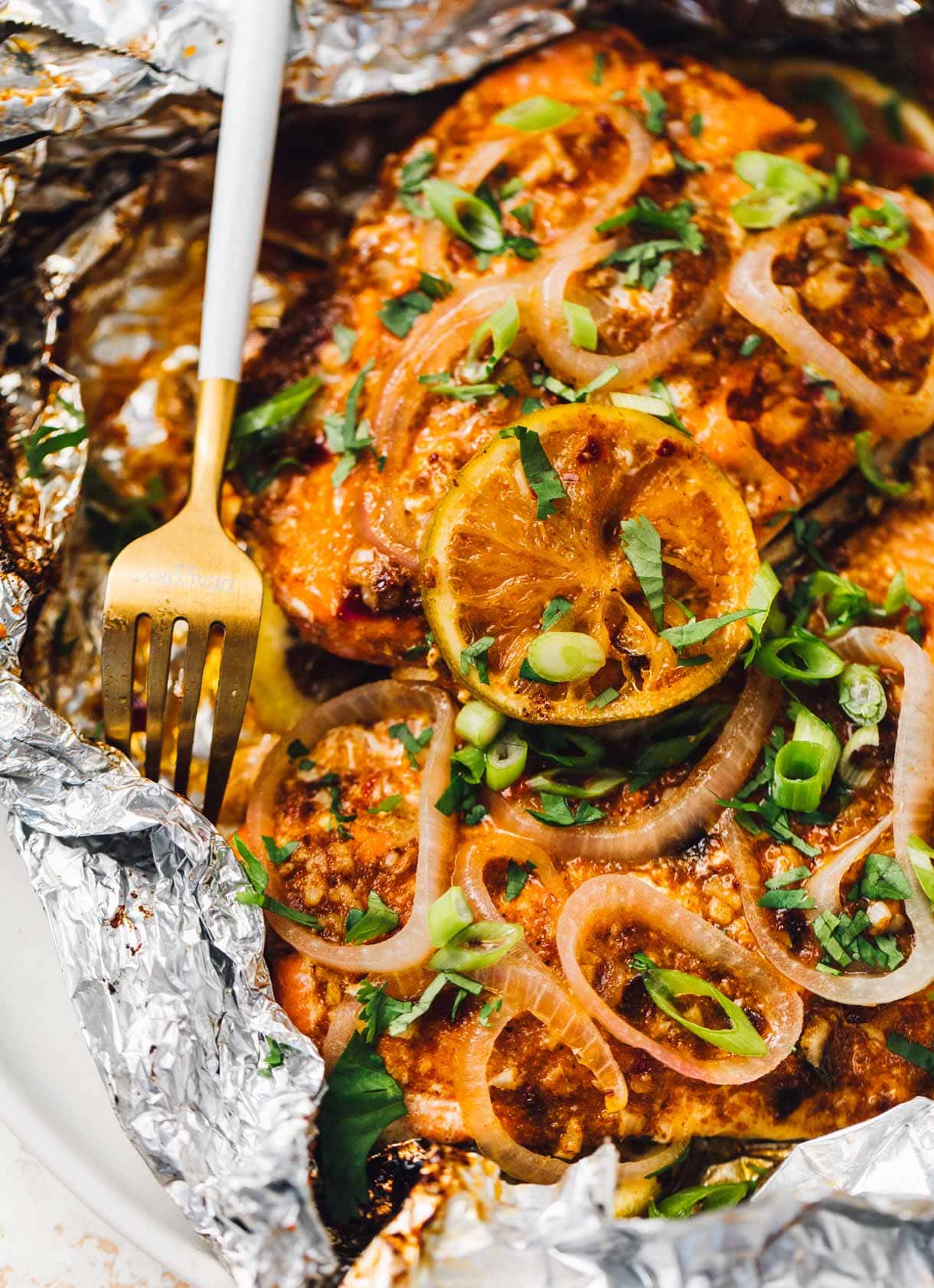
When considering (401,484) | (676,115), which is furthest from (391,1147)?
(676,115)

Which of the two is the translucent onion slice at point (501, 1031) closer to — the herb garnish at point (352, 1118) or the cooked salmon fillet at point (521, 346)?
the herb garnish at point (352, 1118)

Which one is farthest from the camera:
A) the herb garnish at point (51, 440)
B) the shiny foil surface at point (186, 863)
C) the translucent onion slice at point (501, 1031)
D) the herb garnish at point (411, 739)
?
the herb garnish at point (51, 440)

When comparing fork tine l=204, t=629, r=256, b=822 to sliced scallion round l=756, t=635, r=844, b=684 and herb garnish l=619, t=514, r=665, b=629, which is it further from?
sliced scallion round l=756, t=635, r=844, b=684

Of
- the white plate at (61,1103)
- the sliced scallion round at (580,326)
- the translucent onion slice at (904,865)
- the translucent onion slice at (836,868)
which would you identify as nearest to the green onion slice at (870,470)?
the translucent onion slice at (904,865)

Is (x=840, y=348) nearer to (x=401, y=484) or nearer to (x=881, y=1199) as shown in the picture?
(x=401, y=484)

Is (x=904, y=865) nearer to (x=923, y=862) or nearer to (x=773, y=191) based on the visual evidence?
(x=923, y=862)

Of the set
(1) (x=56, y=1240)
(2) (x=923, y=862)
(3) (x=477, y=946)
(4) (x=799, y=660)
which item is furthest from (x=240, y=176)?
(1) (x=56, y=1240)
